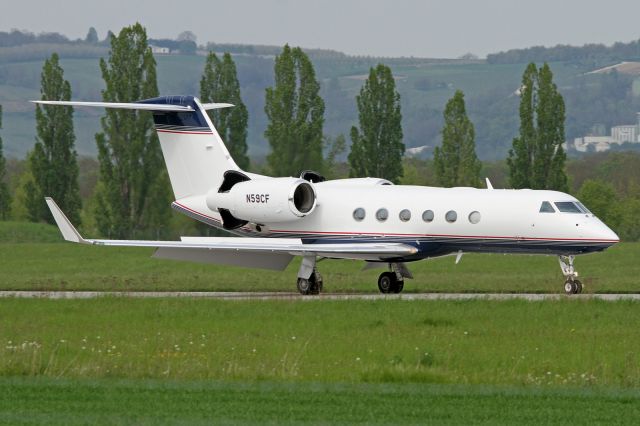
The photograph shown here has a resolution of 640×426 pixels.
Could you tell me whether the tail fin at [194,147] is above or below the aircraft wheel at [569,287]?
above

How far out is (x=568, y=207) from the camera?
31969 millimetres

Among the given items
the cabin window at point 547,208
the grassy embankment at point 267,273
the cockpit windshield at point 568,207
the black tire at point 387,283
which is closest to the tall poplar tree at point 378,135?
the grassy embankment at point 267,273

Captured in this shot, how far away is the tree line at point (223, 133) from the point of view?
225ft

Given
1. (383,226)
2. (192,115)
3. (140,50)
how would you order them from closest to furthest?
(383,226), (192,115), (140,50)

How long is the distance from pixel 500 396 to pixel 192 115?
2078 centimetres

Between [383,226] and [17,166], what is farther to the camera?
[17,166]

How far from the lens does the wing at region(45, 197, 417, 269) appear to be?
32.3 metres

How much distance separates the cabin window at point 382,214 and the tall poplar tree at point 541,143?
1466 inches

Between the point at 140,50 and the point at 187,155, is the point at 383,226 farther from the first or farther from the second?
the point at 140,50

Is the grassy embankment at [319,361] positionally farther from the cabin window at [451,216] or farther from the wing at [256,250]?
the cabin window at [451,216]

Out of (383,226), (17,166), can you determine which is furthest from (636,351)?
(17,166)

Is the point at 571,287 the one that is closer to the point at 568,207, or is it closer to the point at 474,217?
the point at 568,207

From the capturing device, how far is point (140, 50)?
228 feet

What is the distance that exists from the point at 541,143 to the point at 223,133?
586 inches
